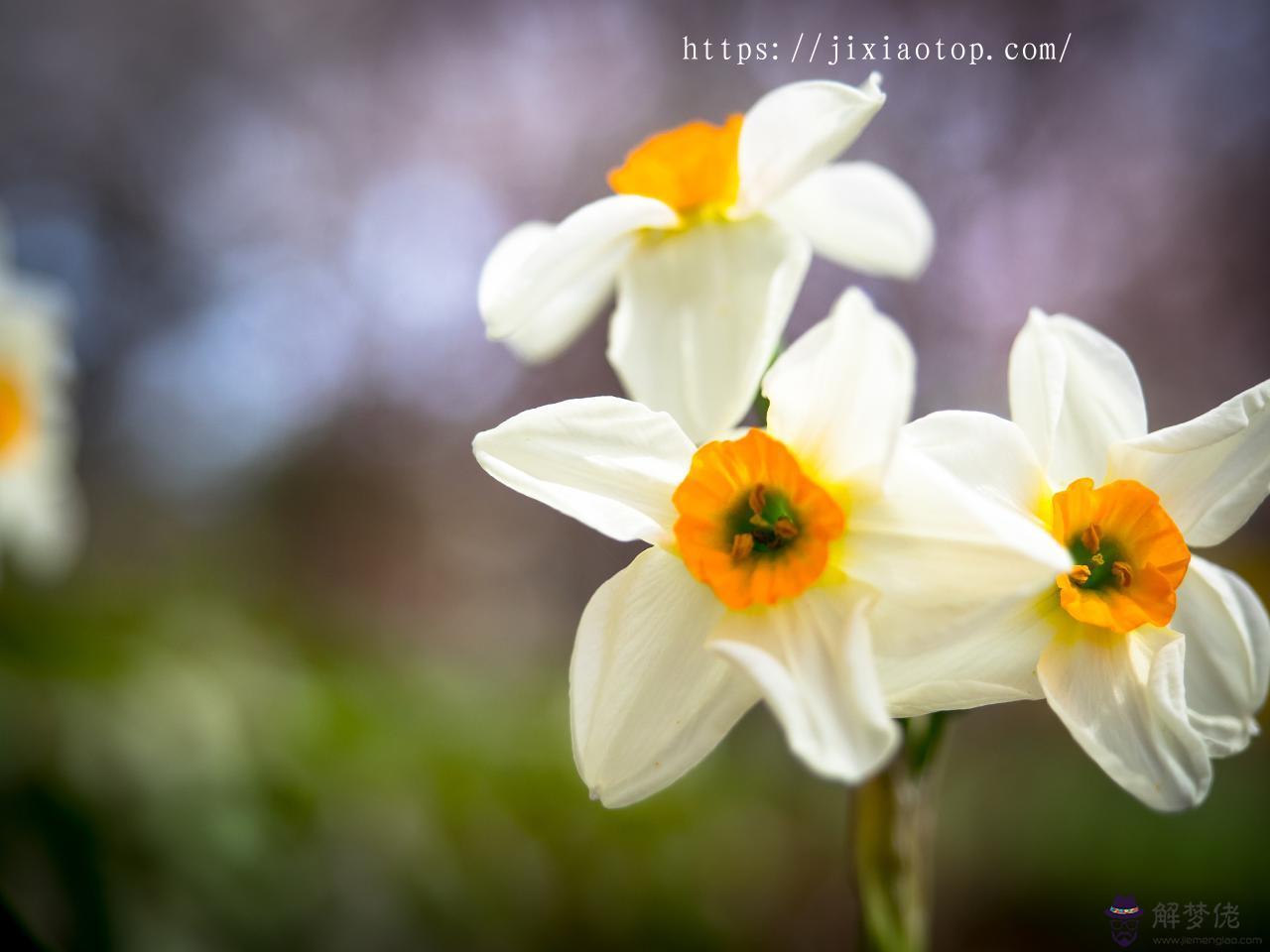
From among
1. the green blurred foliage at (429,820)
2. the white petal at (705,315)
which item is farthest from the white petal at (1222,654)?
the green blurred foliage at (429,820)

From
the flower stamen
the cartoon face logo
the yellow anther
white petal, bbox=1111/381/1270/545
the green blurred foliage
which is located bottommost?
the green blurred foliage

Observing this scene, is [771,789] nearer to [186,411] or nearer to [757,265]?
[757,265]

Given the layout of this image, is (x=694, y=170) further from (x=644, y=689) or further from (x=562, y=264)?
(x=644, y=689)

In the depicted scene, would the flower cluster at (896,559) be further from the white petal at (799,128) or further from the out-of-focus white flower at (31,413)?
the out-of-focus white flower at (31,413)

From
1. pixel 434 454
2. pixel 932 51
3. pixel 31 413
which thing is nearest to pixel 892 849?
pixel 31 413

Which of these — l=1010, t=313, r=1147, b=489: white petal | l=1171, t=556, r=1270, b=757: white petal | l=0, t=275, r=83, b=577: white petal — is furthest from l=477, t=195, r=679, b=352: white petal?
l=0, t=275, r=83, b=577: white petal

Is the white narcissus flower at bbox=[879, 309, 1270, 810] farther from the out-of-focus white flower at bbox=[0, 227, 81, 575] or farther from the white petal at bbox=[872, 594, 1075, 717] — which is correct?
the out-of-focus white flower at bbox=[0, 227, 81, 575]
